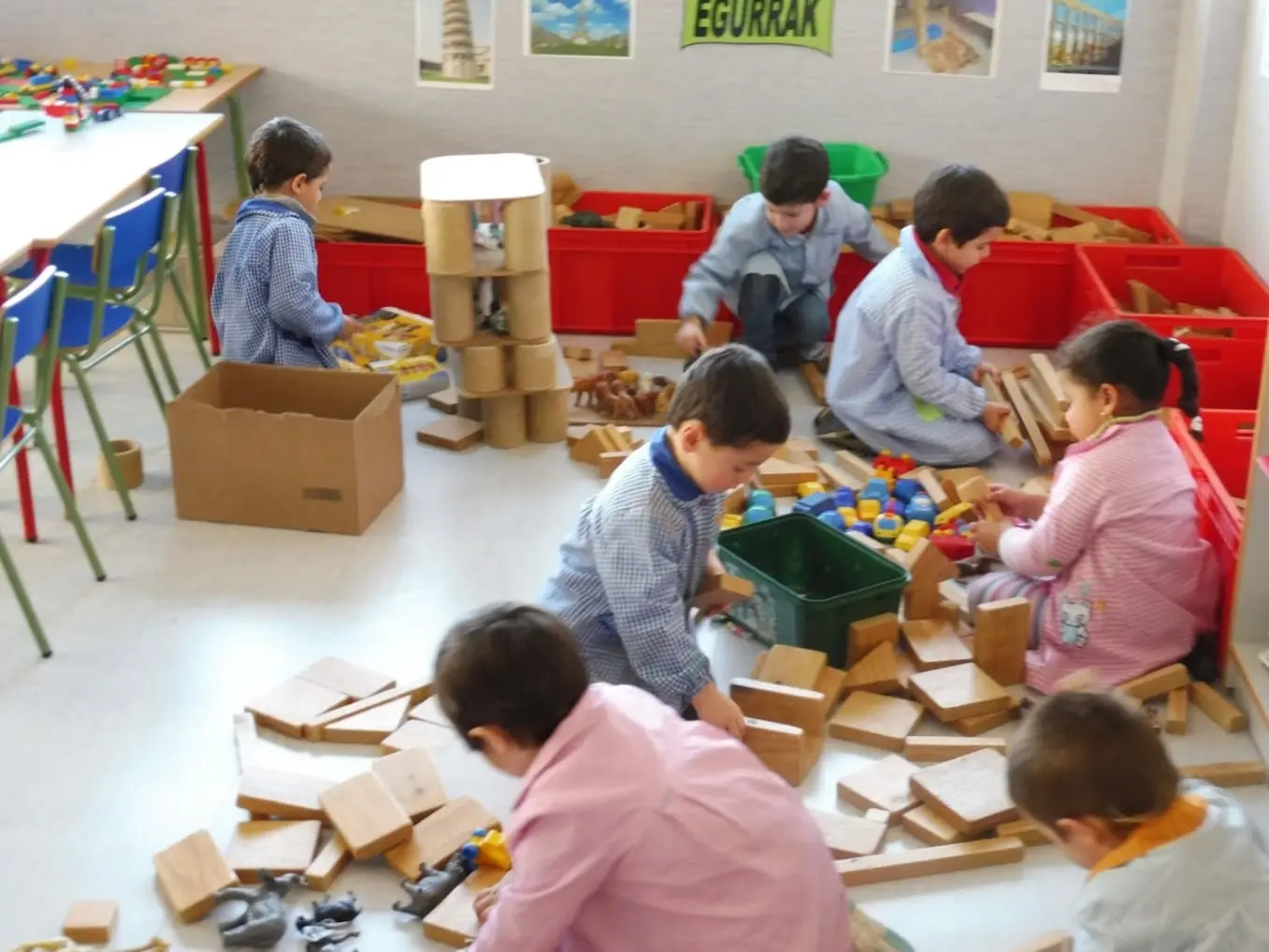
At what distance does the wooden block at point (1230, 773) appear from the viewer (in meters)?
2.90

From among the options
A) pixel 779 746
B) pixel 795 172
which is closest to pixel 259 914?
pixel 779 746

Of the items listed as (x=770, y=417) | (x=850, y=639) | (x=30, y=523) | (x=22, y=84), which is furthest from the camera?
(x=22, y=84)

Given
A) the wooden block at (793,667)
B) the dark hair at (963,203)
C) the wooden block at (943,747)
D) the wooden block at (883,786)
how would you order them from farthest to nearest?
the dark hair at (963,203)
the wooden block at (793,667)
the wooden block at (943,747)
the wooden block at (883,786)

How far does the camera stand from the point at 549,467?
429cm

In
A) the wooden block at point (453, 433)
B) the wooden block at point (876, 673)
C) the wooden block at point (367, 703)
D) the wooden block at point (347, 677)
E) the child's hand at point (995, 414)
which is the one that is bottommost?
the wooden block at point (367, 703)

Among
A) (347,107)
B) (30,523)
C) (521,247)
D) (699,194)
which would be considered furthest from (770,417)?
(347,107)

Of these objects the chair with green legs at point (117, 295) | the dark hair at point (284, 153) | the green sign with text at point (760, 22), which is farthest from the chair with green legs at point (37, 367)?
the green sign with text at point (760, 22)

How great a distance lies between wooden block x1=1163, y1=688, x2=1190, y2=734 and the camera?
3.05 m

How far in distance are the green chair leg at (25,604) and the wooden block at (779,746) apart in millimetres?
1523

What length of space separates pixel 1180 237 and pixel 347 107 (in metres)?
2.94

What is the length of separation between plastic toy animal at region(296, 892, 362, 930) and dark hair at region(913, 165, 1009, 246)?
2.40 m

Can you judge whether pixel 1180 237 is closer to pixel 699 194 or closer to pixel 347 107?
pixel 699 194

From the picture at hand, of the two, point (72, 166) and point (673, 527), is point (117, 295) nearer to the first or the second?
point (72, 166)

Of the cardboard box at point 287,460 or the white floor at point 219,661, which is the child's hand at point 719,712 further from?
the cardboard box at point 287,460
